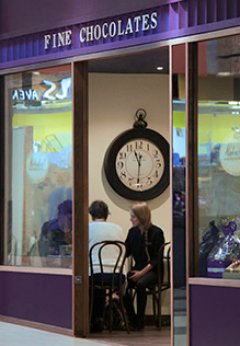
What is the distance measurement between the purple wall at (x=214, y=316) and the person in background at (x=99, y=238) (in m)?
1.94

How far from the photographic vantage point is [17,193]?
10.5 metres

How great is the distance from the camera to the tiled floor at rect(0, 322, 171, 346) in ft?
29.6

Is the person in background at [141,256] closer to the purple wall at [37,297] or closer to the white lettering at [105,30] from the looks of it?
the purple wall at [37,297]

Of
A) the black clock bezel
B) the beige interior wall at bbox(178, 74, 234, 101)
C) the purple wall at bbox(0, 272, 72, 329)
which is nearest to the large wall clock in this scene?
the black clock bezel

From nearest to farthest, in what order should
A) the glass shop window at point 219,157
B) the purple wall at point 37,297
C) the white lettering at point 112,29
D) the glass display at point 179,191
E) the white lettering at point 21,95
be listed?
the glass shop window at point 219,157
the glass display at point 179,191
the white lettering at point 112,29
the purple wall at point 37,297
the white lettering at point 21,95

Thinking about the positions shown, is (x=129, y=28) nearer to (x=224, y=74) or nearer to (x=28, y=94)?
(x=224, y=74)

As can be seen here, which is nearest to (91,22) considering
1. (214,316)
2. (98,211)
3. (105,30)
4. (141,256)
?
(105,30)

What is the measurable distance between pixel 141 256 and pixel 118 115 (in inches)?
114

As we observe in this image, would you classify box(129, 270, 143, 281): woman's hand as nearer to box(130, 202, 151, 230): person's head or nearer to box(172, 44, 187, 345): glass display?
box(130, 202, 151, 230): person's head

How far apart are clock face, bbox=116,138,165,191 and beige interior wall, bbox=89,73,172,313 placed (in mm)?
202

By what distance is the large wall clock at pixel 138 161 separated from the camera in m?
12.4

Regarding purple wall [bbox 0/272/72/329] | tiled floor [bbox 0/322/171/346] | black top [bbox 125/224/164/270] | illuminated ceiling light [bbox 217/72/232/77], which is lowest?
tiled floor [bbox 0/322/171/346]

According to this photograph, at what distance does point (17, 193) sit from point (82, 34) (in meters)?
2.00

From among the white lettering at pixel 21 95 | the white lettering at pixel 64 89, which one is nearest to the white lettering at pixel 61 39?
the white lettering at pixel 64 89
